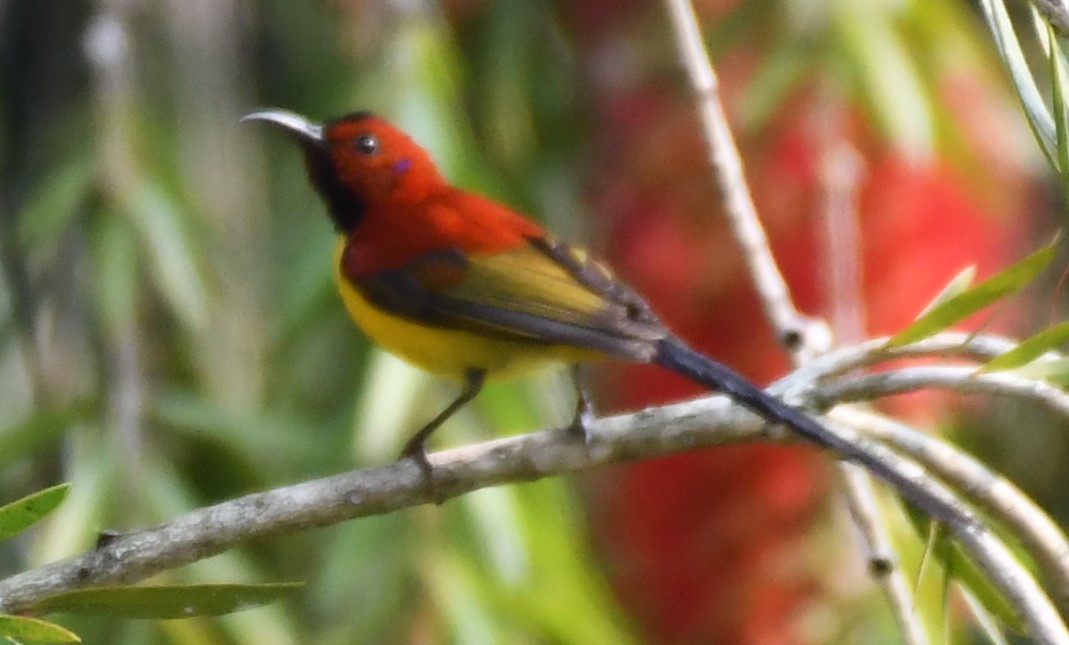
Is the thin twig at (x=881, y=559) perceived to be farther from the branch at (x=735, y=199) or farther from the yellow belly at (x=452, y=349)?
the yellow belly at (x=452, y=349)

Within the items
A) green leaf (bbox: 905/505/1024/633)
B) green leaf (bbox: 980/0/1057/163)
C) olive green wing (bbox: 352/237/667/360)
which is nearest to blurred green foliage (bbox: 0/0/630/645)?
olive green wing (bbox: 352/237/667/360)

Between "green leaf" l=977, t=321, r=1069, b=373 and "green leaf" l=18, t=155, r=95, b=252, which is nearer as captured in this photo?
"green leaf" l=977, t=321, r=1069, b=373

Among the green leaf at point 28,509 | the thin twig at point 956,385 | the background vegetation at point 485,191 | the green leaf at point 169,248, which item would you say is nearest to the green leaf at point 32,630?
the green leaf at point 28,509

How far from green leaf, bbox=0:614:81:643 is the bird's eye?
4.01ft

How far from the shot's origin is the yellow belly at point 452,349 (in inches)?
75.4

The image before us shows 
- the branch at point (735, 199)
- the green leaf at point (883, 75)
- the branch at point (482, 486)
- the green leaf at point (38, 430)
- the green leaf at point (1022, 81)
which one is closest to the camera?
the green leaf at point (1022, 81)

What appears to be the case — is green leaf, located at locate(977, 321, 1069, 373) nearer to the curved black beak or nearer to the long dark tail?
the long dark tail

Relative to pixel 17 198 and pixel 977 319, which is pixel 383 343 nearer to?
pixel 17 198

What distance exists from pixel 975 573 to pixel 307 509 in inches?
27.5

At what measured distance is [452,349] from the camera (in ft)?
6.38

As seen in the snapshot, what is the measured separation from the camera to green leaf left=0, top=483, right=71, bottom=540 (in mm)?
1188

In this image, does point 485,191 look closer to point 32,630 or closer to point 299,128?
point 299,128

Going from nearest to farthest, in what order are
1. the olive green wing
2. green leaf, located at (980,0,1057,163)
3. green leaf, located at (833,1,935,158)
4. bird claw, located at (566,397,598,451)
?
green leaf, located at (980,0,1057,163), bird claw, located at (566,397,598,451), the olive green wing, green leaf, located at (833,1,935,158)

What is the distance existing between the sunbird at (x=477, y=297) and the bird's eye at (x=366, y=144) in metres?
0.09
